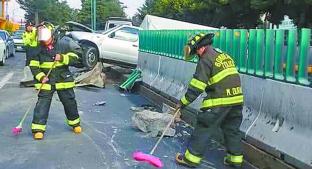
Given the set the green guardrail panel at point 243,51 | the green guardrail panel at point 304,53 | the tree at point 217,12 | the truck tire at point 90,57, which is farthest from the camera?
the tree at point 217,12

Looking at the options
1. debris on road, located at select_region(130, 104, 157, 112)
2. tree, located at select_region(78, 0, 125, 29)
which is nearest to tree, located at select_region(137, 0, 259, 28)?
debris on road, located at select_region(130, 104, 157, 112)

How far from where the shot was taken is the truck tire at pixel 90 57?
17266 millimetres

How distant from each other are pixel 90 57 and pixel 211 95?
11521mm

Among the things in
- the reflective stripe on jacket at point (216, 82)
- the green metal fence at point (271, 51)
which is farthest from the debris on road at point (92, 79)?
the reflective stripe on jacket at point (216, 82)

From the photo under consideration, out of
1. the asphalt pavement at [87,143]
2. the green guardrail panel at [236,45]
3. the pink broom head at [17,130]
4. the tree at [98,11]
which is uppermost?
the tree at [98,11]

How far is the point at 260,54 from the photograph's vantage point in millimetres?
7016

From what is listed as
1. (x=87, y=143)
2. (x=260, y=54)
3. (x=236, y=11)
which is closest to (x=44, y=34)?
(x=87, y=143)

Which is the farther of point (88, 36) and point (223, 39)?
point (88, 36)

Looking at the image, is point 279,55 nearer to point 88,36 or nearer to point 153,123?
point 153,123

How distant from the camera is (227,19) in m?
31.3

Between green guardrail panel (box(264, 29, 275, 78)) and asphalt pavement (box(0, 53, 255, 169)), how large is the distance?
1.30 m

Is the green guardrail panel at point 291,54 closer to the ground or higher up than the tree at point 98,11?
closer to the ground

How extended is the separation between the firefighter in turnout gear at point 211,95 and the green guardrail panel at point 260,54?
78 cm

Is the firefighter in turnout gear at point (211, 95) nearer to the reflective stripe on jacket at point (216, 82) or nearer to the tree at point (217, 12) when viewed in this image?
the reflective stripe on jacket at point (216, 82)
